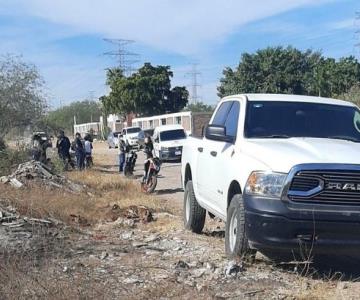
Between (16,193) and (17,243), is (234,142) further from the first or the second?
(16,193)

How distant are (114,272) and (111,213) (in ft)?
16.9

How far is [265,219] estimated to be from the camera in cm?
637


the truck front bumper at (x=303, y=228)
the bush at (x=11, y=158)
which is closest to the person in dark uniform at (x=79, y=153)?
the bush at (x=11, y=158)

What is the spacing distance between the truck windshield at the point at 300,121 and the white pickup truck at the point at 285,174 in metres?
0.01

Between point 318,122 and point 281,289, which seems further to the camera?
point 318,122

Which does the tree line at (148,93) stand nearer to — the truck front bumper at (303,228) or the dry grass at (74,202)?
the dry grass at (74,202)

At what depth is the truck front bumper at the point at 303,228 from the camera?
6.27 meters

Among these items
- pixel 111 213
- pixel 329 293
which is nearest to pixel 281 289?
pixel 329 293

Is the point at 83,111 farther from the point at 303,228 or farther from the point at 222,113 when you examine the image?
the point at 303,228

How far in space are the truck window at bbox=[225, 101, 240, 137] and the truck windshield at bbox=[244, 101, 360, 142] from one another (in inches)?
8.3

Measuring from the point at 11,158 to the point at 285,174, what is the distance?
15811mm

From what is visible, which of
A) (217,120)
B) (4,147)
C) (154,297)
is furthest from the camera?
(4,147)

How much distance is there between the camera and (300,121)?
794 cm

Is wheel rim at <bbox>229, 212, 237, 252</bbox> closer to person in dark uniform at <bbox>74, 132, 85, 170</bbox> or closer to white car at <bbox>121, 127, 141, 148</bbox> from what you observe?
person in dark uniform at <bbox>74, 132, 85, 170</bbox>
